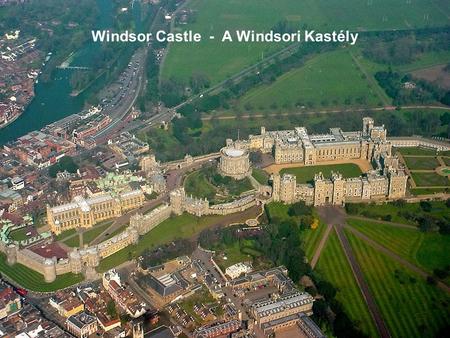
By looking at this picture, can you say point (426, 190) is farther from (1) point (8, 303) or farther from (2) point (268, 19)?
(2) point (268, 19)

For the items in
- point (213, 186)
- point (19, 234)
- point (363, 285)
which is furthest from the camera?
point (213, 186)

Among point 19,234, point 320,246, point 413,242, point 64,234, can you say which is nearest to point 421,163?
point 413,242

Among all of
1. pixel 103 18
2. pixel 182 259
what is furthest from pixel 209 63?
pixel 182 259

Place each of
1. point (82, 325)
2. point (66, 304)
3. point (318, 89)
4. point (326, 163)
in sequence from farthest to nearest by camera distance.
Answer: point (318, 89)
point (326, 163)
point (66, 304)
point (82, 325)

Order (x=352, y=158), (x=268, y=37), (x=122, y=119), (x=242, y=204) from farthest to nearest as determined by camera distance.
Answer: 1. (x=268, y=37)
2. (x=122, y=119)
3. (x=352, y=158)
4. (x=242, y=204)

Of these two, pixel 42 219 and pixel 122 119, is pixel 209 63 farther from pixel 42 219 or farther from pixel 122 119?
pixel 42 219

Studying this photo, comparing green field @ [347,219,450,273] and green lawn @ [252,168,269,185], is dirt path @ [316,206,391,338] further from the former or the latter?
green lawn @ [252,168,269,185]

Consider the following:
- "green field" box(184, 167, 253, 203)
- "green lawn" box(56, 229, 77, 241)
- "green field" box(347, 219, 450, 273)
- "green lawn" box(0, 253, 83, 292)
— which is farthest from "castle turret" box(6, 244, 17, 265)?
"green field" box(347, 219, 450, 273)
